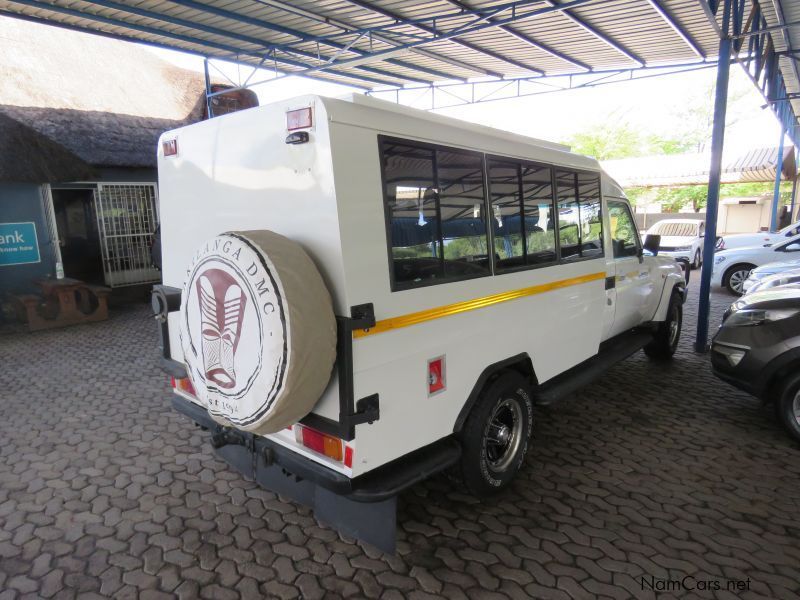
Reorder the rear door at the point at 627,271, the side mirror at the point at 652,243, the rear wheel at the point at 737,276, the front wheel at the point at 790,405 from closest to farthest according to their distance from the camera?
the front wheel at the point at 790,405, the rear door at the point at 627,271, the side mirror at the point at 652,243, the rear wheel at the point at 737,276

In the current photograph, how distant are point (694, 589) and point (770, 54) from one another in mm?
11630

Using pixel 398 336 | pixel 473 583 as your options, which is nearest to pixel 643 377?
pixel 473 583

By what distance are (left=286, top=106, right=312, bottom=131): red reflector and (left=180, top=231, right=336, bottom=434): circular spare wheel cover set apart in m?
0.51

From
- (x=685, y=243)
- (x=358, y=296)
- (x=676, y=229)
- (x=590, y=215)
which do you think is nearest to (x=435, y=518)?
(x=358, y=296)

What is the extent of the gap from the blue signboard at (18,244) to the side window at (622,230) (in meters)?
9.93

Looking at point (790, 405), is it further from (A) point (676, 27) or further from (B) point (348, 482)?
(A) point (676, 27)

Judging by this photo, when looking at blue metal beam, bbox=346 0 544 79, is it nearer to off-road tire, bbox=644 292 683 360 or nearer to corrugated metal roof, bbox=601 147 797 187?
off-road tire, bbox=644 292 683 360

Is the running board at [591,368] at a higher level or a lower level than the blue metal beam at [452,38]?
lower

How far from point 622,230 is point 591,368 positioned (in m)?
1.64

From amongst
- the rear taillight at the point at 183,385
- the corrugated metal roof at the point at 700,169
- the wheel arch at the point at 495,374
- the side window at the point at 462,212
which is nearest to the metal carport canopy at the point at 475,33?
the wheel arch at the point at 495,374

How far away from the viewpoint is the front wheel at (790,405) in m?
4.14

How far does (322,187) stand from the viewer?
2.30 metres

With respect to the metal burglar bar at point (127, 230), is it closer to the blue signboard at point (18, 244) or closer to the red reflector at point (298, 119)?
the blue signboard at point (18, 244)

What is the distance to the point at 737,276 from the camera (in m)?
11.0
